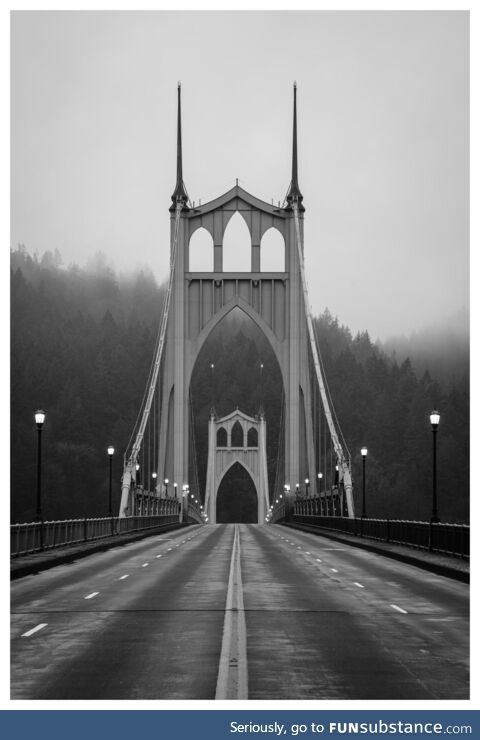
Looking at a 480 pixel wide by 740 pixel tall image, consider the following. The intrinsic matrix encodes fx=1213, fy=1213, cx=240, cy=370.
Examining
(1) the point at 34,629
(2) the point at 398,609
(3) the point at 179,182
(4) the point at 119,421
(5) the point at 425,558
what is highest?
(3) the point at 179,182

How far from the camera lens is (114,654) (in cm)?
1411

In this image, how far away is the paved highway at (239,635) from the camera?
11.8 m

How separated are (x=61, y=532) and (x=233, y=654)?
989 inches

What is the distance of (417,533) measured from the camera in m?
37.7

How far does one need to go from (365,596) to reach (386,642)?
693cm

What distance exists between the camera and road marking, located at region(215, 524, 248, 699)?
11.5 m

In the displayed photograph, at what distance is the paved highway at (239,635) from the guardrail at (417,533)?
259 cm

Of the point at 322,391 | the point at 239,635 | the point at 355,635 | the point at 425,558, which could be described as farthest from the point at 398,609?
the point at 322,391

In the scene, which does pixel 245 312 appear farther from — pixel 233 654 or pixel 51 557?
pixel 233 654

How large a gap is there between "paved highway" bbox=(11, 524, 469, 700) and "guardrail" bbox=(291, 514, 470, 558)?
259 cm

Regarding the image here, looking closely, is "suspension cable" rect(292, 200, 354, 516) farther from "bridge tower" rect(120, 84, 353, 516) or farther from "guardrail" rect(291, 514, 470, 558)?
"guardrail" rect(291, 514, 470, 558)
